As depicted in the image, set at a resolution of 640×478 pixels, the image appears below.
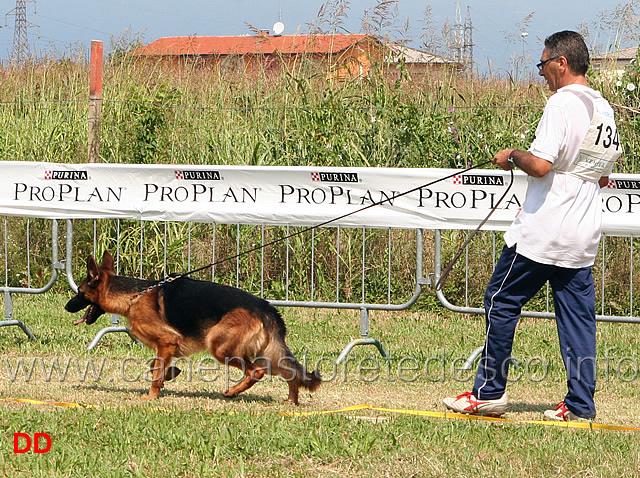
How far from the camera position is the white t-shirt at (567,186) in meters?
5.15

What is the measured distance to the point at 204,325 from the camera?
598 cm

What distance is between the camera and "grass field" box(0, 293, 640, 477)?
14.2ft

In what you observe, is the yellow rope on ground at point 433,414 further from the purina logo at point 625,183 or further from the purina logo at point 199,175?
the purina logo at point 199,175

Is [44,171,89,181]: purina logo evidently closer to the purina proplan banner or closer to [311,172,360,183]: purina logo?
the purina proplan banner

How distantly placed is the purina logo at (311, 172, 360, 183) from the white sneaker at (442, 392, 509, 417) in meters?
2.64

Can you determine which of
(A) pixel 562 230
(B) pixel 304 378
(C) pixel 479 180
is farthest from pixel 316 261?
(A) pixel 562 230

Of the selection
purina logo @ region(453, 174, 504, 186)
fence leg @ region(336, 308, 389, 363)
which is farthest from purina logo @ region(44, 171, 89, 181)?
purina logo @ region(453, 174, 504, 186)

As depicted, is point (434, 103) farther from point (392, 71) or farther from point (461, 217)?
point (461, 217)

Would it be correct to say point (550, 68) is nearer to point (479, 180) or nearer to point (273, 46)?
point (479, 180)

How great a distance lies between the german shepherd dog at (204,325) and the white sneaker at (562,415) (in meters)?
1.44

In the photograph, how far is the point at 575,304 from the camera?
5.38 m

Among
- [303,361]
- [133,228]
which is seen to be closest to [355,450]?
[303,361]

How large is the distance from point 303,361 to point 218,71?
7.81 meters

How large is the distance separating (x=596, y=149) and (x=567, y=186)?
10.6 inches
